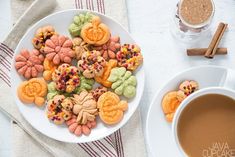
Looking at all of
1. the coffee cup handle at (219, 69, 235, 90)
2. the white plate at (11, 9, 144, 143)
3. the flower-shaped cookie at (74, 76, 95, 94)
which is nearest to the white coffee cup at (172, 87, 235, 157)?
the coffee cup handle at (219, 69, 235, 90)

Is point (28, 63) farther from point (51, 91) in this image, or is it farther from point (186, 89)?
point (186, 89)

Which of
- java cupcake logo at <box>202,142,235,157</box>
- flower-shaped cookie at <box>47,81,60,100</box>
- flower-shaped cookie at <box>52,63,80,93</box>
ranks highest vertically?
→ flower-shaped cookie at <box>52,63,80,93</box>

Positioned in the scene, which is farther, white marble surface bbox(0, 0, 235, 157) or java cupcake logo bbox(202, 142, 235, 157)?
white marble surface bbox(0, 0, 235, 157)

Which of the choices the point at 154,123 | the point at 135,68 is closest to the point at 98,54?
the point at 135,68

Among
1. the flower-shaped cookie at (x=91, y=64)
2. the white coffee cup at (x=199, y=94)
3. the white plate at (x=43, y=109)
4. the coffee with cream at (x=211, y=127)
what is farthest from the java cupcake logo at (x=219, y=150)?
the flower-shaped cookie at (x=91, y=64)

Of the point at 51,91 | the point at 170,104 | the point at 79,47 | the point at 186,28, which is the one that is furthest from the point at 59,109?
the point at 186,28

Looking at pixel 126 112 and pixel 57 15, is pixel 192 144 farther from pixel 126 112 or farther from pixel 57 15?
pixel 57 15

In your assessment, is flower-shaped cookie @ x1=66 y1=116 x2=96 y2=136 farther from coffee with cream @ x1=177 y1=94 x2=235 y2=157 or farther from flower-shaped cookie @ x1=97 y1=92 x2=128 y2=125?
coffee with cream @ x1=177 y1=94 x2=235 y2=157
